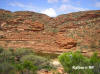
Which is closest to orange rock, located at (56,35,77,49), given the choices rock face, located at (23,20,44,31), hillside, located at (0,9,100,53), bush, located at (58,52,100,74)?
hillside, located at (0,9,100,53)

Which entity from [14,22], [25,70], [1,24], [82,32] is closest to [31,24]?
[14,22]

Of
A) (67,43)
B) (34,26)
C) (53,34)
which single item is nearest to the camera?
(67,43)

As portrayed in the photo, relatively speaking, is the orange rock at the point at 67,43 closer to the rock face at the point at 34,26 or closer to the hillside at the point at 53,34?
the hillside at the point at 53,34

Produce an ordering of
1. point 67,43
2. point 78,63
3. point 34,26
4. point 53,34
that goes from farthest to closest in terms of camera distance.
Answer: point 34,26, point 53,34, point 67,43, point 78,63

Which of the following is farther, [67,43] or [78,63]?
[67,43]

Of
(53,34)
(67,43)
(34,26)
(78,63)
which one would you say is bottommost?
(67,43)

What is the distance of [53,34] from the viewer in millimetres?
31859

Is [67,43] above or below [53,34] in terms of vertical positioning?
below

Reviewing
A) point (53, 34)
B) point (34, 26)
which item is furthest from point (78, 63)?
point (34, 26)

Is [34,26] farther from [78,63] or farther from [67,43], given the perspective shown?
[78,63]

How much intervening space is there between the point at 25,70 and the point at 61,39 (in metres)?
19.8

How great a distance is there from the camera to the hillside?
26.0 metres

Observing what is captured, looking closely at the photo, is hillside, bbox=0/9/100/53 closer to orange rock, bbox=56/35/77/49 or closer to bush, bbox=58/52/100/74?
orange rock, bbox=56/35/77/49

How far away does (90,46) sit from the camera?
24828 mm
